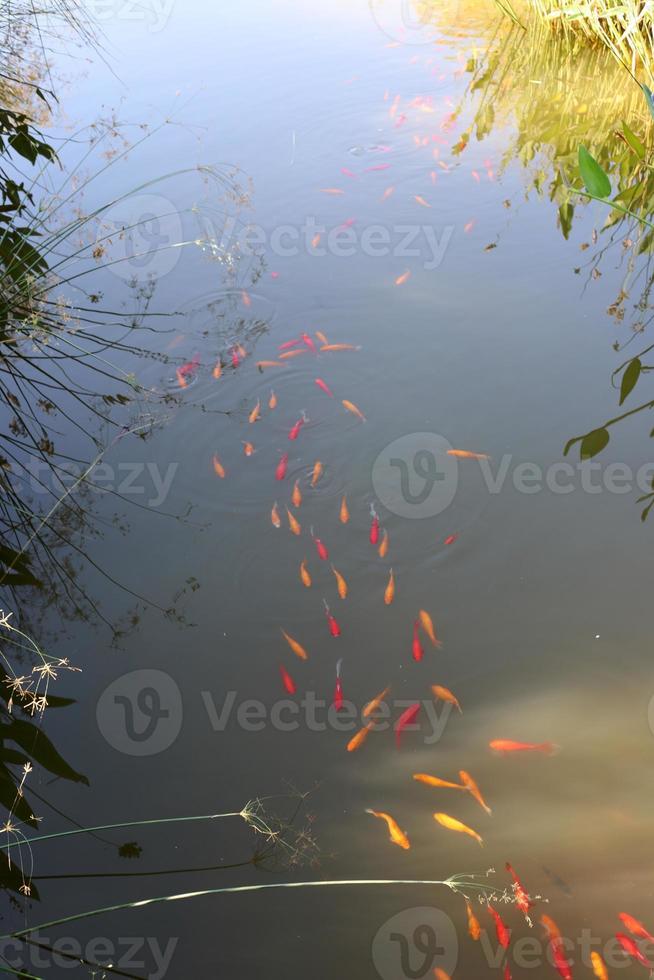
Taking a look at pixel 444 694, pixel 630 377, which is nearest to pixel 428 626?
pixel 444 694

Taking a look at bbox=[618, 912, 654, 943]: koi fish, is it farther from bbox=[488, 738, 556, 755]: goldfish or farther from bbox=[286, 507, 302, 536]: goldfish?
bbox=[286, 507, 302, 536]: goldfish

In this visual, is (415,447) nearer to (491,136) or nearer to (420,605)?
(420,605)

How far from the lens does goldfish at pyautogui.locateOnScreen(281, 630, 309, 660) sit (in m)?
2.65

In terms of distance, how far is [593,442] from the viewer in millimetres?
3287

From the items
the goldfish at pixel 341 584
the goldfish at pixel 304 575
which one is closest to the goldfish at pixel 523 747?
the goldfish at pixel 341 584

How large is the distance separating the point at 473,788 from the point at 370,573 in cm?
79

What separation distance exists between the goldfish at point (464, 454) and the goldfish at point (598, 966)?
1714 mm

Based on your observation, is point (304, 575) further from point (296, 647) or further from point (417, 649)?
point (417, 649)

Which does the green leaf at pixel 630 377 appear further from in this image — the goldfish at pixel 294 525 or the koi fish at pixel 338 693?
the koi fish at pixel 338 693

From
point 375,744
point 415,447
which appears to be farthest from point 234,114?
point 375,744

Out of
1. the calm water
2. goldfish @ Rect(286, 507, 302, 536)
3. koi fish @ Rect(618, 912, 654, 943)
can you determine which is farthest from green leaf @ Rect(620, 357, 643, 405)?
koi fish @ Rect(618, 912, 654, 943)

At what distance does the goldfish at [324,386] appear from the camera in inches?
142

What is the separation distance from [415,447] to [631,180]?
231cm

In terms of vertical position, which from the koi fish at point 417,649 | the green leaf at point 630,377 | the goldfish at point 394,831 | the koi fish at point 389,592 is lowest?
the goldfish at point 394,831
